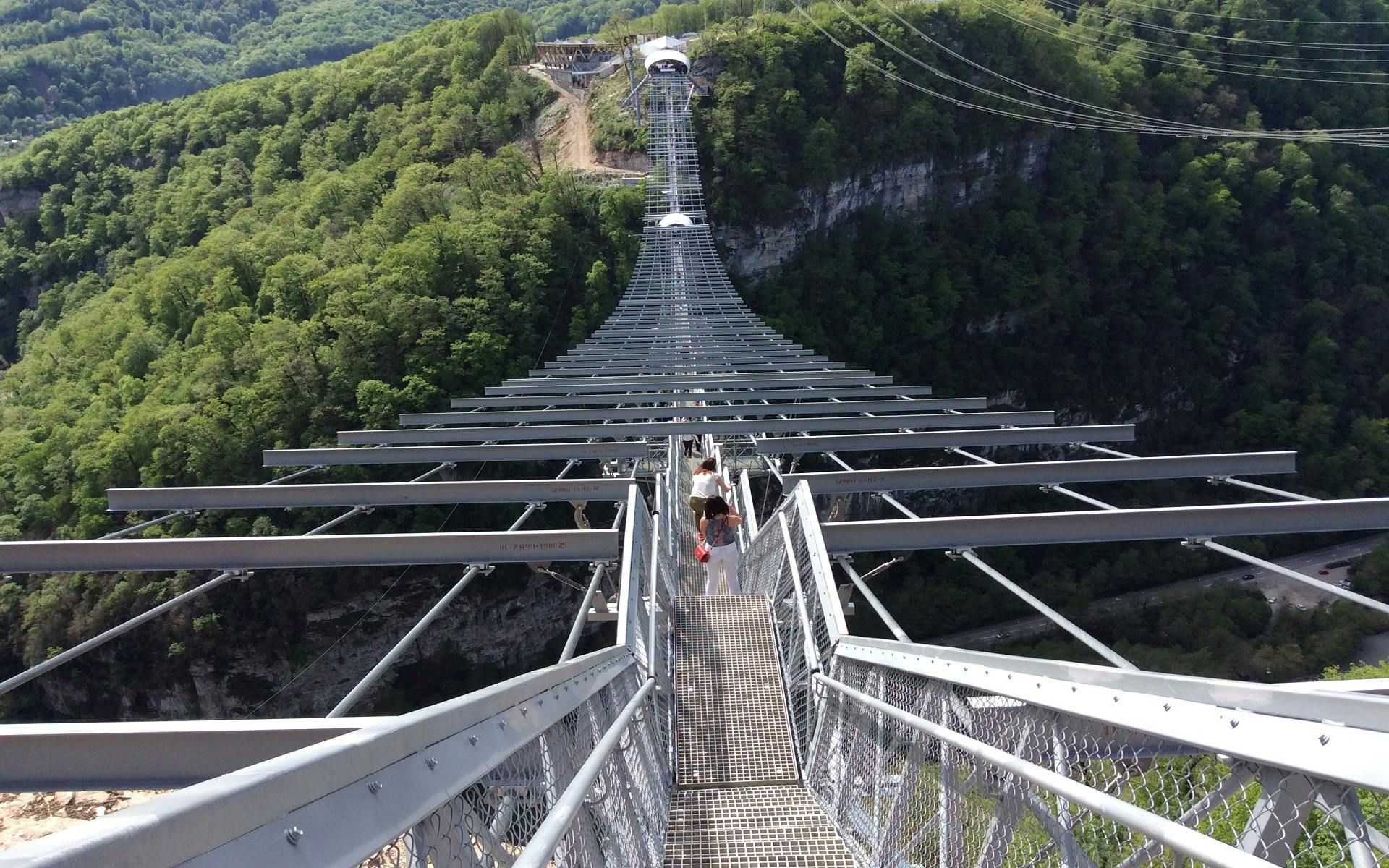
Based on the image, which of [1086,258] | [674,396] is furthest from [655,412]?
[1086,258]

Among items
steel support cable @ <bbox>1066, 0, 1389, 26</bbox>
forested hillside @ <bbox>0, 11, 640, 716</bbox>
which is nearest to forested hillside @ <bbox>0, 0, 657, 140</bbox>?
forested hillside @ <bbox>0, 11, 640, 716</bbox>

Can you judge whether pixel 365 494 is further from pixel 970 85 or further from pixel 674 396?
pixel 970 85

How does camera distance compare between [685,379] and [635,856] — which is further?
[685,379]

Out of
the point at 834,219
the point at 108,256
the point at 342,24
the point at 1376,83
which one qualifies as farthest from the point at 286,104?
the point at 342,24

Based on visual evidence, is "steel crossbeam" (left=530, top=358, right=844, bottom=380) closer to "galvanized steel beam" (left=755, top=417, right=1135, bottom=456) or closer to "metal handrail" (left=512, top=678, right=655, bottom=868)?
"galvanized steel beam" (left=755, top=417, right=1135, bottom=456)

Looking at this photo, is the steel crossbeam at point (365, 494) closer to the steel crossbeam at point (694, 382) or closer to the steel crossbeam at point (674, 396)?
the steel crossbeam at point (674, 396)

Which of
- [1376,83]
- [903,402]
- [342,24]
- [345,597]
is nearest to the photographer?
[903,402]

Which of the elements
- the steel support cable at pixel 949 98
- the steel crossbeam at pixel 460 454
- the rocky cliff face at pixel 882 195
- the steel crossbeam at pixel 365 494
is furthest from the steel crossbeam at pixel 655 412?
the steel support cable at pixel 949 98

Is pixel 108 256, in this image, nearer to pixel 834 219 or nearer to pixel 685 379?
pixel 834 219
